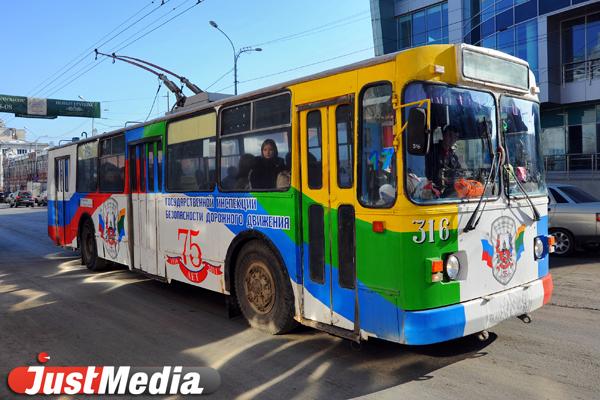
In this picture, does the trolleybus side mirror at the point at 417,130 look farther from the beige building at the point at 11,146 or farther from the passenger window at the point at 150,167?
the beige building at the point at 11,146

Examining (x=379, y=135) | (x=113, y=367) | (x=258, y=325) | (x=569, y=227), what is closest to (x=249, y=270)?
(x=258, y=325)

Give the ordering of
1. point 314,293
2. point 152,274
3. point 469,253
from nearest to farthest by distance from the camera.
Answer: point 469,253 → point 314,293 → point 152,274

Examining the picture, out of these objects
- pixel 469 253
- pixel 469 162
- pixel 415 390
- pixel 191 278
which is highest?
pixel 469 162

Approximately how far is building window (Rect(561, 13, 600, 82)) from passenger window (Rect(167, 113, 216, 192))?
24645mm

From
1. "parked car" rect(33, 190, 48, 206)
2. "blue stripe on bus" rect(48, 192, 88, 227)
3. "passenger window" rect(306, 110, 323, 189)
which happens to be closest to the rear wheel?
"passenger window" rect(306, 110, 323, 189)

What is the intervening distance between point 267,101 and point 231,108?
80 cm

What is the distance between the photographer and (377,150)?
4785 millimetres

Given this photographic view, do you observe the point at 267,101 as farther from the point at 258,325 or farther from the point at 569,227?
the point at 569,227

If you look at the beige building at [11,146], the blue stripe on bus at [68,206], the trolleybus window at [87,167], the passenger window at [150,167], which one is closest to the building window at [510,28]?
the trolleybus window at [87,167]

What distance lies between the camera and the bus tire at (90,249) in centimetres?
1133

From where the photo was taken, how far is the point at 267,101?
20.1 feet

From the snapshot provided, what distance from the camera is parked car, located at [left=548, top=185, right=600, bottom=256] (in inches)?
448

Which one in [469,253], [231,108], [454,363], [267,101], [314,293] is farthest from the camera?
[231,108]

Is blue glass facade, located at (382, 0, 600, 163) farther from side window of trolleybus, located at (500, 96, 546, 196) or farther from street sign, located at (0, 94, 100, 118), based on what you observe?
street sign, located at (0, 94, 100, 118)
